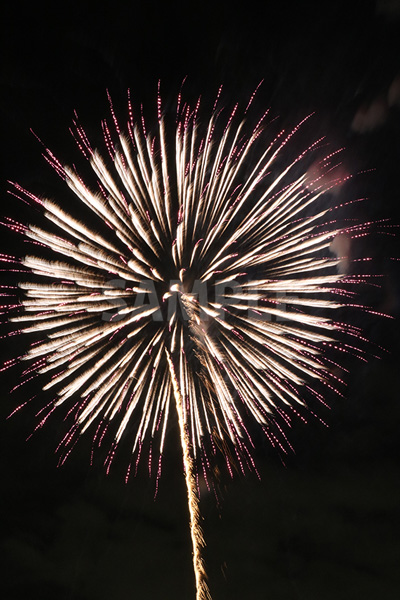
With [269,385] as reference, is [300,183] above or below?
above

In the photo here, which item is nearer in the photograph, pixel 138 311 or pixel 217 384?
pixel 138 311

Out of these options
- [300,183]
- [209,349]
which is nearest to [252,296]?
[209,349]

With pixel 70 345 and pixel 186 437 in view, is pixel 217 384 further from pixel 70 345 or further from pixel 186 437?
pixel 70 345

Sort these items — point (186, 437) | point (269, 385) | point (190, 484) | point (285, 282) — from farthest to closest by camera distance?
point (190, 484)
point (186, 437)
point (269, 385)
point (285, 282)

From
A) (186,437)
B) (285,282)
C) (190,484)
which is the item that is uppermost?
(285,282)

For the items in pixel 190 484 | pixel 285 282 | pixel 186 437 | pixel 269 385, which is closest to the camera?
pixel 285 282

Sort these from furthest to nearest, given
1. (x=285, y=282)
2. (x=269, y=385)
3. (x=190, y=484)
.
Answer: (x=190, y=484) < (x=269, y=385) < (x=285, y=282)

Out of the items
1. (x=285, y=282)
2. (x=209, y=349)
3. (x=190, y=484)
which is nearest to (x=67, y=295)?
(x=209, y=349)

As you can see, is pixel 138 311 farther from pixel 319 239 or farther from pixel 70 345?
pixel 319 239

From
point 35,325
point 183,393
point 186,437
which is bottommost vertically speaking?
point 186,437

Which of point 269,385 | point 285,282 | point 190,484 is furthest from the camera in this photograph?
point 190,484
